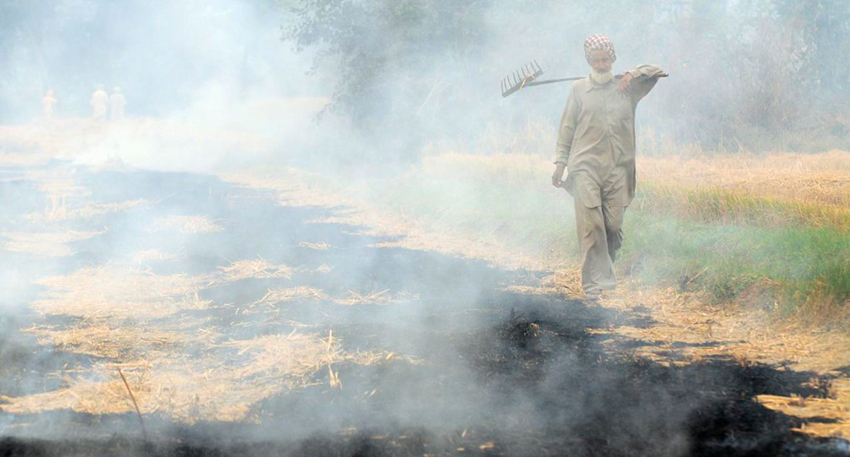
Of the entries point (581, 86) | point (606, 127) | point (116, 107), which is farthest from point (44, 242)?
point (116, 107)

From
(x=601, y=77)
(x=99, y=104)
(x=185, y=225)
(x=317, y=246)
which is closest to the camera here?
(x=601, y=77)

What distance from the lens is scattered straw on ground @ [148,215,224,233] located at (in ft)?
32.8

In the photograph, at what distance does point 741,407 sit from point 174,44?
3074 centimetres

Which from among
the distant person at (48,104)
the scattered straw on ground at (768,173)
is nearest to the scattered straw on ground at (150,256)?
the scattered straw on ground at (768,173)

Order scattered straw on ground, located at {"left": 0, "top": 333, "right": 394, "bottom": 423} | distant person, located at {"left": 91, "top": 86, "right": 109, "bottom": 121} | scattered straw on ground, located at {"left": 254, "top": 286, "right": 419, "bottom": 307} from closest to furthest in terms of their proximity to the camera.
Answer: scattered straw on ground, located at {"left": 0, "top": 333, "right": 394, "bottom": 423} → scattered straw on ground, located at {"left": 254, "top": 286, "right": 419, "bottom": 307} → distant person, located at {"left": 91, "top": 86, "right": 109, "bottom": 121}

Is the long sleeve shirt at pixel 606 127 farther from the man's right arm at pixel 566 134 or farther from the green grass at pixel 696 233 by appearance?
the green grass at pixel 696 233

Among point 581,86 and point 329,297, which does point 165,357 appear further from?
point 581,86

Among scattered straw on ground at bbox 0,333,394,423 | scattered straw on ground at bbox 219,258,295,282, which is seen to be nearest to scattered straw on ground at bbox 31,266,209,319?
scattered straw on ground at bbox 219,258,295,282

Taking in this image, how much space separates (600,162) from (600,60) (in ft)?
2.50

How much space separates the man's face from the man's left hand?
15 cm

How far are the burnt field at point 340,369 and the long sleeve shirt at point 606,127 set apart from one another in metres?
1.04

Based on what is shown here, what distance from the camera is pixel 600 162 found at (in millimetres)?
6199

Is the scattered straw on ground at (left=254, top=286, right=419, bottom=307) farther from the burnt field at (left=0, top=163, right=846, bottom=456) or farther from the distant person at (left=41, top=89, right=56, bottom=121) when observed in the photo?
the distant person at (left=41, top=89, right=56, bottom=121)

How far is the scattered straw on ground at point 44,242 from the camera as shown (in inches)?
326
